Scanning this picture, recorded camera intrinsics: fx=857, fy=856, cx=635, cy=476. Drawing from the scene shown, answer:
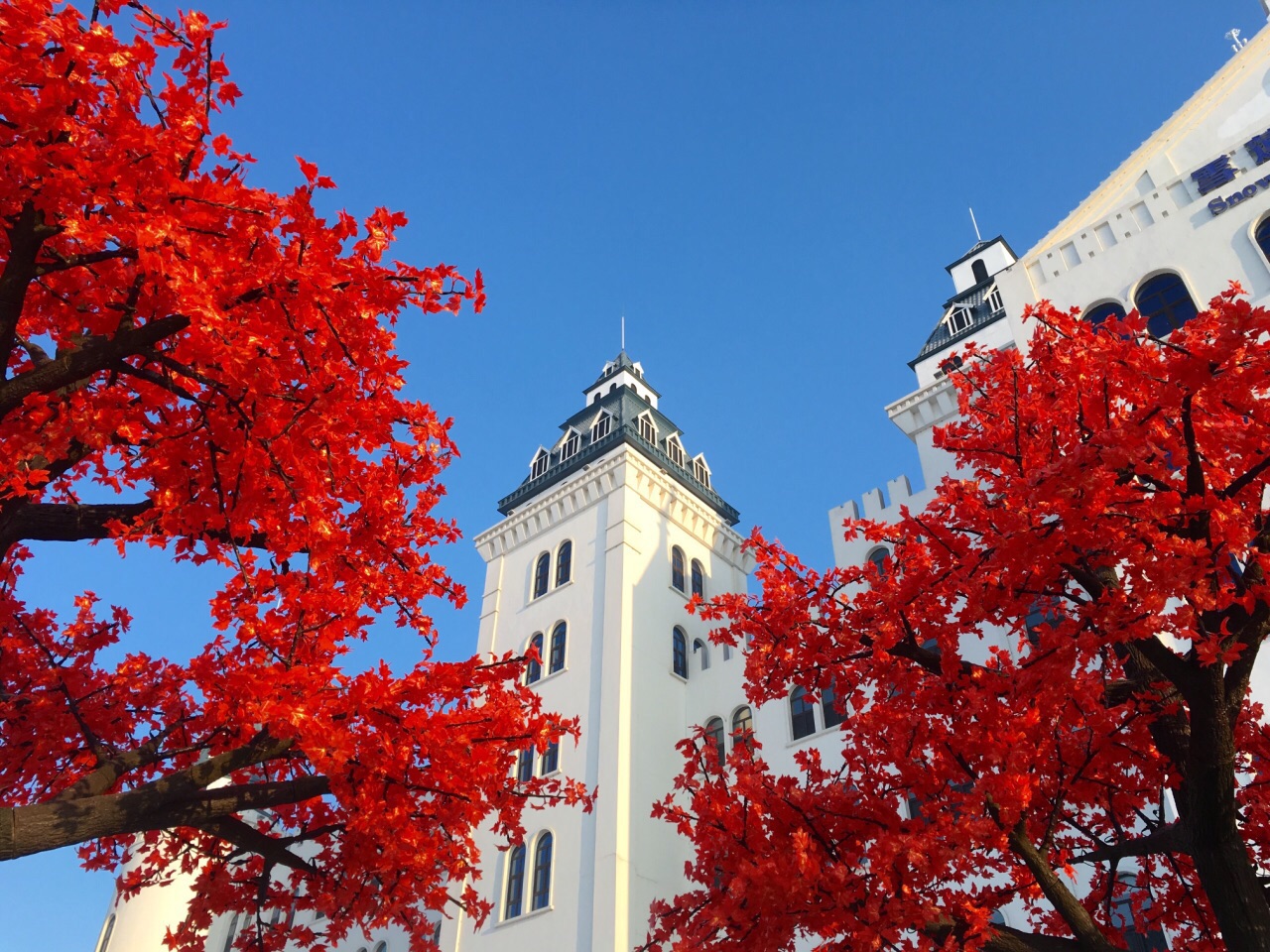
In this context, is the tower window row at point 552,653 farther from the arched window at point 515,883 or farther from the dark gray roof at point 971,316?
the dark gray roof at point 971,316

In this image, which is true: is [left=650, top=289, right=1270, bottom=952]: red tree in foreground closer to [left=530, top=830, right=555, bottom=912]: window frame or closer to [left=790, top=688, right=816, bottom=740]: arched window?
[left=790, top=688, right=816, bottom=740]: arched window

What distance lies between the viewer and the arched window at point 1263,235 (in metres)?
16.1

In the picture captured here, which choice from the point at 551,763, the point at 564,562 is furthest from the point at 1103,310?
the point at 564,562

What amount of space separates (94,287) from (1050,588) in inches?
330

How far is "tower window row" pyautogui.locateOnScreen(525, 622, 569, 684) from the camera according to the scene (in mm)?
28375

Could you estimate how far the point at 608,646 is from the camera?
26547 mm

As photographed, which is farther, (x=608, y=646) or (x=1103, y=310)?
(x=608, y=646)

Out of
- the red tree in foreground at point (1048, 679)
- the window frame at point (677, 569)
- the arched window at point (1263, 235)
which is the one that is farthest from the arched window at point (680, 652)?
the red tree in foreground at point (1048, 679)

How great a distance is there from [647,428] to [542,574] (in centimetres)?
789

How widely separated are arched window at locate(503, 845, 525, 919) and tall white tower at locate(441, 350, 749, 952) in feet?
0.13

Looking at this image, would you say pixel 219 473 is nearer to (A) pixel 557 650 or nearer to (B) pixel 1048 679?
(B) pixel 1048 679

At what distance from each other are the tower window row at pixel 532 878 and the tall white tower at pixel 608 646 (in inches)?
1.9

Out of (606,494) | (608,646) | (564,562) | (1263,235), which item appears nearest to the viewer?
(1263,235)

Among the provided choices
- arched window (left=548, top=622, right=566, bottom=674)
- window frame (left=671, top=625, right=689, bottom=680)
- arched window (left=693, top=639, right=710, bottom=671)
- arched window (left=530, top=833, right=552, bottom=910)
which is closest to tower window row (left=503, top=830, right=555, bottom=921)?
arched window (left=530, top=833, right=552, bottom=910)
